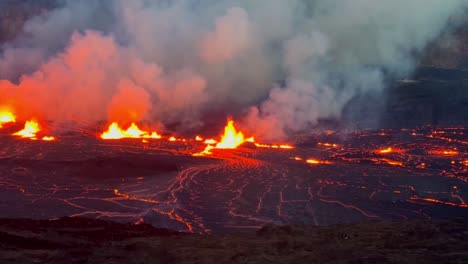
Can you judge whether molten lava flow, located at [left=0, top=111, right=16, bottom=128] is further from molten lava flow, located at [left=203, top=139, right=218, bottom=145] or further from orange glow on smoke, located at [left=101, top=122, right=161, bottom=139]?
molten lava flow, located at [left=203, top=139, right=218, bottom=145]

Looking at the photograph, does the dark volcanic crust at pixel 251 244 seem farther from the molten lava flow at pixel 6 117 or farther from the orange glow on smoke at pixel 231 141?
the molten lava flow at pixel 6 117

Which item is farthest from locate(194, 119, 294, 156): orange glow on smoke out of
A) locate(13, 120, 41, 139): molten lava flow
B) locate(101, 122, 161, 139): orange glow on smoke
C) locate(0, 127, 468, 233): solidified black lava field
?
locate(13, 120, 41, 139): molten lava flow

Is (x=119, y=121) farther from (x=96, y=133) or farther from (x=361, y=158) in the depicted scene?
(x=361, y=158)

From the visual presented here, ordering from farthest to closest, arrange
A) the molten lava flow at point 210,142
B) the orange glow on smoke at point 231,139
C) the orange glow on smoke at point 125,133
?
1. the orange glow on smoke at point 125,133
2. the molten lava flow at point 210,142
3. the orange glow on smoke at point 231,139

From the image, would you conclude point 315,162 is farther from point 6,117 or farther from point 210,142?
point 6,117

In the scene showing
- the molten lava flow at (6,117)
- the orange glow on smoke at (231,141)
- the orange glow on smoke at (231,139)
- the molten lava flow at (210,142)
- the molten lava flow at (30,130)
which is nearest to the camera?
the orange glow on smoke at (231,141)

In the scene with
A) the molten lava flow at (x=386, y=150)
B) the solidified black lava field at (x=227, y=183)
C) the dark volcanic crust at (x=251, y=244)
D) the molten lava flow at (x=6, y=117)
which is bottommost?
the dark volcanic crust at (x=251, y=244)

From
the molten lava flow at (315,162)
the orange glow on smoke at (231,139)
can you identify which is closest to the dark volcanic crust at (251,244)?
the molten lava flow at (315,162)

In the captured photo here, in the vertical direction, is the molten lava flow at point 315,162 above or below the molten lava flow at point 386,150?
below
